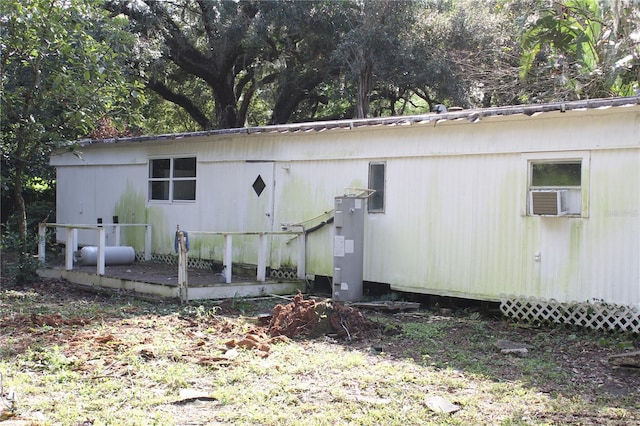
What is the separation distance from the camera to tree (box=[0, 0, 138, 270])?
9.95m

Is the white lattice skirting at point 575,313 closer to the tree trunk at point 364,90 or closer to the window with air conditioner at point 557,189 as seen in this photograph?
the window with air conditioner at point 557,189

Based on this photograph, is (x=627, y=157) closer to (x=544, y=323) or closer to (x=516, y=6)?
(x=544, y=323)

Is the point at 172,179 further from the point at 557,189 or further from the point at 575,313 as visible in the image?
→ the point at 575,313

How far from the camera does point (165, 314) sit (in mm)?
9156

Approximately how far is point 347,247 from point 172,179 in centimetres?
540

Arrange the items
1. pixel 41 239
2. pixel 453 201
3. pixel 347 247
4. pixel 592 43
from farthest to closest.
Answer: pixel 592 43, pixel 41 239, pixel 347 247, pixel 453 201

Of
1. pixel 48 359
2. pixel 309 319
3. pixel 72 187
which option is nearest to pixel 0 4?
pixel 48 359

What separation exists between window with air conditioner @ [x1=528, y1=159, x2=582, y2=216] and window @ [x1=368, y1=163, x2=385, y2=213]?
2592 millimetres

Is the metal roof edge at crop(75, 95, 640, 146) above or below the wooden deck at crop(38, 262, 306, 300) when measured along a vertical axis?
above

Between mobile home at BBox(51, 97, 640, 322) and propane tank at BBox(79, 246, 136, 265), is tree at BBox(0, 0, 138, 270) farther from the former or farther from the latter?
mobile home at BBox(51, 97, 640, 322)

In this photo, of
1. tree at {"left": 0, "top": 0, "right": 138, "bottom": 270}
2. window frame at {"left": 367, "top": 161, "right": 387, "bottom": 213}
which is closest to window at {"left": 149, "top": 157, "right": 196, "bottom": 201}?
tree at {"left": 0, "top": 0, "right": 138, "bottom": 270}

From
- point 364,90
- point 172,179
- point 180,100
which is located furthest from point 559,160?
point 180,100

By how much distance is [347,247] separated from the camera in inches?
412

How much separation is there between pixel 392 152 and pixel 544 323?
11.5 feet
